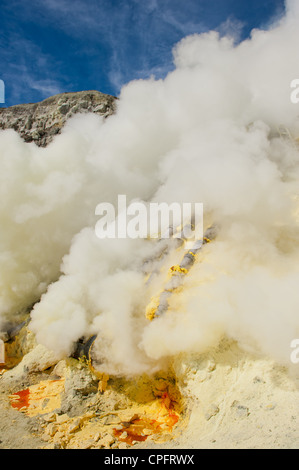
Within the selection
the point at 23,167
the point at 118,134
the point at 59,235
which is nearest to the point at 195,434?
the point at 59,235

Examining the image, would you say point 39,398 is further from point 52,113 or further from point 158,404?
point 52,113

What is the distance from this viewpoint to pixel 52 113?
51.3 feet

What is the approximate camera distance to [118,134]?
562 inches

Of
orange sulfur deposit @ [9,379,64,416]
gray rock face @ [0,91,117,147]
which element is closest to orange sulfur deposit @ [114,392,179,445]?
orange sulfur deposit @ [9,379,64,416]

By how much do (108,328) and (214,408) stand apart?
3.33 metres

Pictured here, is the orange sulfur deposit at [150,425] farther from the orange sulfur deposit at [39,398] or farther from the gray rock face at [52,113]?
the gray rock face at [52,113]

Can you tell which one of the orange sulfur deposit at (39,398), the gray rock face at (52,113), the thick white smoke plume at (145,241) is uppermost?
the gray rock face at (52,113)

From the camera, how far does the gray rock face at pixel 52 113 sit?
15.5m

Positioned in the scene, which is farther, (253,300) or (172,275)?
(172,275)

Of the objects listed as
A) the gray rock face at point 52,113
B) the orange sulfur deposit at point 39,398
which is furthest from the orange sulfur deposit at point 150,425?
the gray rock face at point 52,113

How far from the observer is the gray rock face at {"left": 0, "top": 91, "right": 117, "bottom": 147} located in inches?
610

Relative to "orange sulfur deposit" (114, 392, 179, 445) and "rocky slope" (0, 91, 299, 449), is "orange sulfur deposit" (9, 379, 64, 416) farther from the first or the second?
"orange sulfur deposit" (114, 392, 179, 445)
